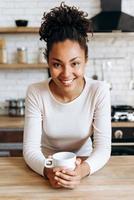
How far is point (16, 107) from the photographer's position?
10.3 feet

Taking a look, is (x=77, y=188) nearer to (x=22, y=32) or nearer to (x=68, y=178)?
(x=68, y=178)

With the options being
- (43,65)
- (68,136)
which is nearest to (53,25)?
(68,136)

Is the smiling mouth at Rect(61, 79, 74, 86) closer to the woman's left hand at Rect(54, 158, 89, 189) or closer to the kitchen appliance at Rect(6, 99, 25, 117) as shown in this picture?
the woman's left hand at Rect(54, 158, 89, 189)

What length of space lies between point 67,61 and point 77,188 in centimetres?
52

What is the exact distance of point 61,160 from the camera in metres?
1.11

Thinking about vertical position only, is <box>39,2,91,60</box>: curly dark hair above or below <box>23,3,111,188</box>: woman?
above

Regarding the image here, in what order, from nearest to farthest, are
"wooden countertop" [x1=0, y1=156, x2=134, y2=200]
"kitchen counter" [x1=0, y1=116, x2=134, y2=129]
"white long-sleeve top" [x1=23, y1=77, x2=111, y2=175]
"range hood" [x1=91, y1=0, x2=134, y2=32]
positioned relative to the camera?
"wooden countertop" [x1=0, y1=156, x2=134, y2=200]
"white long-sleeve top" [x1=23, y1=77, x2=111, y2=175]
"kitchen counter" [x1=0, y1=116, x2=134, y2=129]
"range hood" [x1=91, y1=0, x2=134, y2=32]

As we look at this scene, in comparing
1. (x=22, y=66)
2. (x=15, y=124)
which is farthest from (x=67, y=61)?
(x=22, y=66)

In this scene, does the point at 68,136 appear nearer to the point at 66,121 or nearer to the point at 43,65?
the point at 66,121

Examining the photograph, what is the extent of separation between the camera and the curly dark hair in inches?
52.2

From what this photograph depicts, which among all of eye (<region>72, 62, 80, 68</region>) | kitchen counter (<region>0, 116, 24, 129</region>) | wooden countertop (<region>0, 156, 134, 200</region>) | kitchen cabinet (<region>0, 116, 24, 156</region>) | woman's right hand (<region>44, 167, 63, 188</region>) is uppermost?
eye (<region>72, 62, 80, 68</region>)

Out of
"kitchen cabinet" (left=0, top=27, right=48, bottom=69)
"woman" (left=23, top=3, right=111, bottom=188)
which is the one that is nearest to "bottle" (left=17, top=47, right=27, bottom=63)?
"kitchen cabinet" (left=0, top=27, right=48, bottom=69)

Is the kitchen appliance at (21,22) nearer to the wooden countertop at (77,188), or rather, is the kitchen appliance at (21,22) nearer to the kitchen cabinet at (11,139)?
the kitchen cabinet at (11,139)

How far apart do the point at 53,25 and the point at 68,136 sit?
1.75 ft
